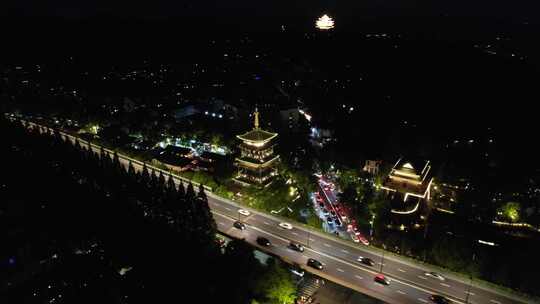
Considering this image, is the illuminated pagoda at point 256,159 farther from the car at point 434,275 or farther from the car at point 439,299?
the car at point 439,299

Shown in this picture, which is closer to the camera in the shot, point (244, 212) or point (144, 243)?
point (144, 243)

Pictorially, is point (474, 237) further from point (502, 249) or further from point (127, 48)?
point (127, 48)

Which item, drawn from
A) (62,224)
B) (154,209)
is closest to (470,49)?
(154,209)

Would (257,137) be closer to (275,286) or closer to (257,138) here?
(257,138)

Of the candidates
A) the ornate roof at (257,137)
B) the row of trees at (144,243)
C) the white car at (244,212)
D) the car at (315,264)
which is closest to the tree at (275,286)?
the row of trees at (144,243)

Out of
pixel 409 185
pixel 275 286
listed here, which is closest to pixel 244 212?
pixel 275 286

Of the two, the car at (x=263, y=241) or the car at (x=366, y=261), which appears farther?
the car at (x=263, y=241)

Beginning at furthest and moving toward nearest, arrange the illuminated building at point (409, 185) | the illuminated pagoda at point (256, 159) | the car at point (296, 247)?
the illuminated pagoda at point (256, 159)
the illuminated building at point (409, 185)
the car at point (296, 247)
